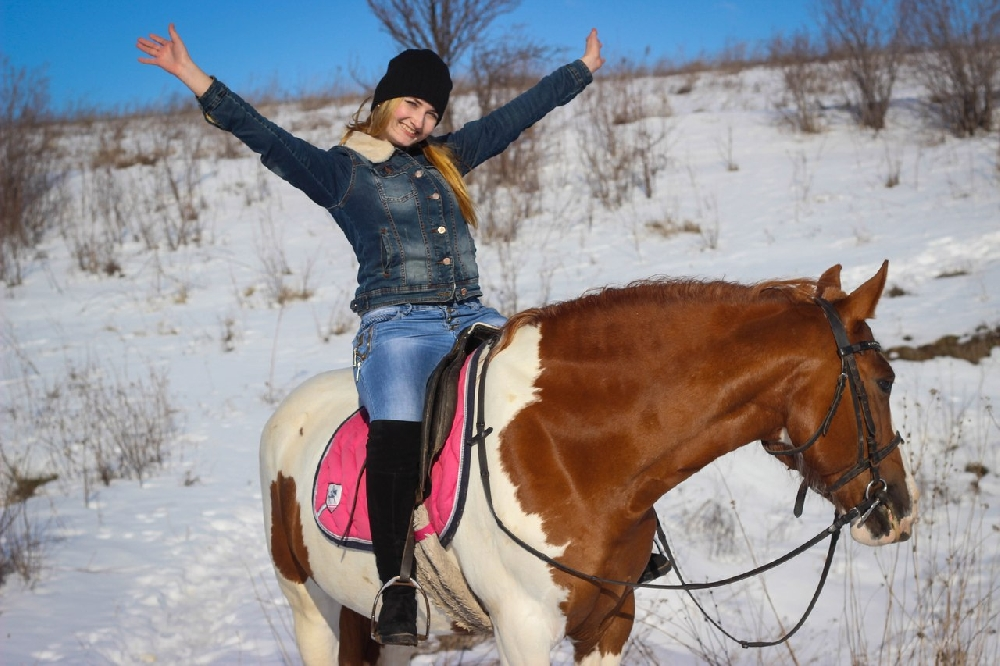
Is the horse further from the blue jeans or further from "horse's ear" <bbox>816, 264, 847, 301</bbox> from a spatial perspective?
the blue jeans

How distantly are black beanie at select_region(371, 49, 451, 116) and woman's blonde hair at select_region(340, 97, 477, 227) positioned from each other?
5cm

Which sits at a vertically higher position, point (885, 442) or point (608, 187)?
point (608, 187)

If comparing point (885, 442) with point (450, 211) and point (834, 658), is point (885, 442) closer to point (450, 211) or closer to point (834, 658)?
point (450, 211)

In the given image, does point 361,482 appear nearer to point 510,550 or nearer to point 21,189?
point 510,550

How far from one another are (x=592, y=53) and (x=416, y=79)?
1018 millimetres

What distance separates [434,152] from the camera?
2.99 m

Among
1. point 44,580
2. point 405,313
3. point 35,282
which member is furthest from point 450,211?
point 35,282

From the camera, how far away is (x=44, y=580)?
4949 mm

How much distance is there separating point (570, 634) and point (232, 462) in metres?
5.01

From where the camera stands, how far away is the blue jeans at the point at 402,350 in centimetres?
251

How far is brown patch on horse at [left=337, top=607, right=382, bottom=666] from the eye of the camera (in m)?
3.36

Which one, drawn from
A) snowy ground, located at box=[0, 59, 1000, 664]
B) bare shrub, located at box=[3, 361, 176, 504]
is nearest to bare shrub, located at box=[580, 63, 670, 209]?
snowy ground, located at box=[0, 59, 1000, 664]

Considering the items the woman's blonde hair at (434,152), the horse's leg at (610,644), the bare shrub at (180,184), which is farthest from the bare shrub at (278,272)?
the horse's leg at (610,644)

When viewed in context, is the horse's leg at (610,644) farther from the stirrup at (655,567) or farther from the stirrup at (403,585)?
the stirrup at (403,585)
